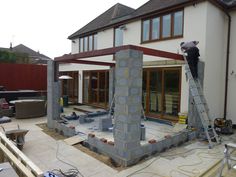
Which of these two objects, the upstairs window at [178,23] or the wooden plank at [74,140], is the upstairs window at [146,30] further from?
the wooden plank at [74,140]

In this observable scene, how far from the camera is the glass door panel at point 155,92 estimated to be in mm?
9648

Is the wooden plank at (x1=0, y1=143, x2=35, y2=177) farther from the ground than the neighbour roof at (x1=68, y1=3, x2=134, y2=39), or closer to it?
closer to it

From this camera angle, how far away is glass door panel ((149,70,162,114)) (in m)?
9.65

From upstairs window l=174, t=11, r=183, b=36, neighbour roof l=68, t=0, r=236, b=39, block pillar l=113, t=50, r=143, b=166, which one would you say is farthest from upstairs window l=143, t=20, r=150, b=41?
block pillar l=113, t=50, r=143, b=166

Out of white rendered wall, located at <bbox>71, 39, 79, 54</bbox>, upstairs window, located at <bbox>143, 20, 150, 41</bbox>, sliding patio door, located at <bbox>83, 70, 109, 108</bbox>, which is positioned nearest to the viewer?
upstairs window, located at <bbox>143, 20, 150, 41</bbox>

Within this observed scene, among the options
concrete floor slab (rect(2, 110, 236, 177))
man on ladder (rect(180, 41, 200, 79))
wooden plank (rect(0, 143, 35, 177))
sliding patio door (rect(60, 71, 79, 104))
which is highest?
man on ladder (rect(180, 41, 200, 79))

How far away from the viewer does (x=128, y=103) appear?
5.11 meters

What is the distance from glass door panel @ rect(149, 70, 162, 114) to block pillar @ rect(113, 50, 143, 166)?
454cm

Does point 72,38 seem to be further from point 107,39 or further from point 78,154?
point 78,154

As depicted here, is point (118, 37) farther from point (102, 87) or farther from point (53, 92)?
point (53, 92)

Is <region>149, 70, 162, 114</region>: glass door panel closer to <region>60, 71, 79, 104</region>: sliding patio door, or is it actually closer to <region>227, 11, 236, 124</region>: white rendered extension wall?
<region>227, 11, 236, 124</region>: white rendered extension wall

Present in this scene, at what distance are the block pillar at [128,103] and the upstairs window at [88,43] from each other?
9.17 meters

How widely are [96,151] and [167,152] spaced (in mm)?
2111

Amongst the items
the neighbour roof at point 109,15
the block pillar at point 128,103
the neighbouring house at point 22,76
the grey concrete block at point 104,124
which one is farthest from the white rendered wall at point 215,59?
the neighbouring house at point 22,76
